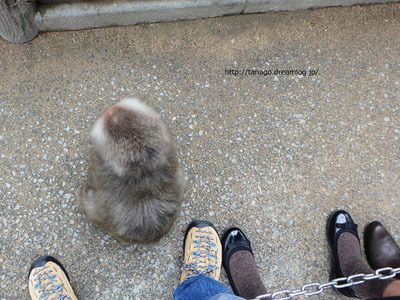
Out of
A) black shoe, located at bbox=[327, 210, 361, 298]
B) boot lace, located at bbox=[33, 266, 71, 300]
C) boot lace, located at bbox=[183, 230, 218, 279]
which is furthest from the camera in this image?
black shoe, located at bbox=[327, 210, 361, 298]

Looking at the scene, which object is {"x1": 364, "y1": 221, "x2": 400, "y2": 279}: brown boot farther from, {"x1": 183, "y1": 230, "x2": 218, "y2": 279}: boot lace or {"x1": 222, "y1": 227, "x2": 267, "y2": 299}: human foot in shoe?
{"x1": 183, "y1": 230, "x2": 218, "y2": 279}: boot lace

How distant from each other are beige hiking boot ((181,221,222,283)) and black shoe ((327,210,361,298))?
2.70 feet

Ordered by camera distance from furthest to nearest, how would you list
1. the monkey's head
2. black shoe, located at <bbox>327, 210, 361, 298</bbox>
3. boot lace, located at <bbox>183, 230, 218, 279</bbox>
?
1. black shoe, located at <bbox>327, 210, 361, 298</bbox>
2. boot lace, located at <bbox>183, 230, 218, 279</bbox>
3. the monkey's head

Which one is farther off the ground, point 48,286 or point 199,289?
point 48,286

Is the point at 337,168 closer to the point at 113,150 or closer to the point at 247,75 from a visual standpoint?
the point at 247,75

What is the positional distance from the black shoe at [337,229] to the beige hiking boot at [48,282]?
1793 millimetres

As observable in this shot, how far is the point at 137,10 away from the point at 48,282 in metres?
2.00

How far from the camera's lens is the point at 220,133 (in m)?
2.32

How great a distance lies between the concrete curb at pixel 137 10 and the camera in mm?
2191

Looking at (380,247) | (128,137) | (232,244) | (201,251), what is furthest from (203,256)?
(380,247)

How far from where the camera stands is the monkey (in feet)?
4.38

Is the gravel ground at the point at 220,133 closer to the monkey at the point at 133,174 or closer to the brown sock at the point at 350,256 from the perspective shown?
the brown sock at the point at 350,256

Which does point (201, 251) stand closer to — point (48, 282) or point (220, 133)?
point (220, 133)

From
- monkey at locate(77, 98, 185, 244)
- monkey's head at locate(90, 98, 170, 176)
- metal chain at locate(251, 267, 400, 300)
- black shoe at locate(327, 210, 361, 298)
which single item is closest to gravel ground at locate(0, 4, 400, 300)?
black shoe at locate(327, 210, 361, 298)
